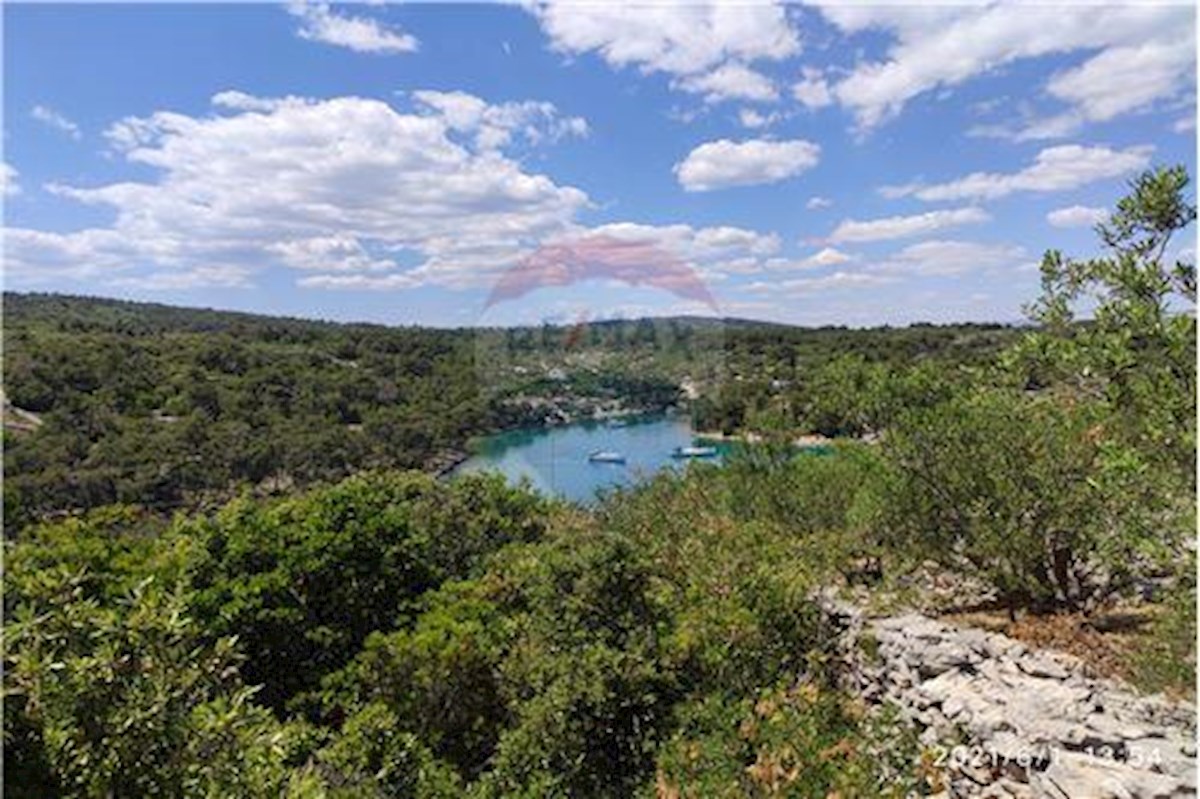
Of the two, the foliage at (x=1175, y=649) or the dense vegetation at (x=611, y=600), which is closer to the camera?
the dense vegetation at (x=611, y=600)

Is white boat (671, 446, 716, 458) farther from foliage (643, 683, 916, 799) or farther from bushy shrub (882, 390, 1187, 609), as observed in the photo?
foliage (643, 683, 916, 799)

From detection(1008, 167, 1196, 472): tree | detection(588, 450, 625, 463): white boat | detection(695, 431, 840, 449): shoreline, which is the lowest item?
detection(588, 450, 625, 463): white boat

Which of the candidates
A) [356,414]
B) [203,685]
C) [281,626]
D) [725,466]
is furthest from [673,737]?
[356,414]

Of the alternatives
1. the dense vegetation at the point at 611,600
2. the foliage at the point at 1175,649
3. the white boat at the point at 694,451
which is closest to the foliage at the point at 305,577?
the dense vegetation at the point at 611,600

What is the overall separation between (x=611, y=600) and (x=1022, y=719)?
13.8 ft

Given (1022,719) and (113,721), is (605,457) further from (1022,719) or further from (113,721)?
(113,721)

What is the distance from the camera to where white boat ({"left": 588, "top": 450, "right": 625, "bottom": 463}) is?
157 ft

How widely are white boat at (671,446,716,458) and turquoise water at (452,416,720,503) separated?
0.58 meters

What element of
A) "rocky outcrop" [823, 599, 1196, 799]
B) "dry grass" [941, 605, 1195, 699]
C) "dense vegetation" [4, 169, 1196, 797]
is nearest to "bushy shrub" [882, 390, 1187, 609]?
"dense vegetation" [4, 169, 1196, 797]

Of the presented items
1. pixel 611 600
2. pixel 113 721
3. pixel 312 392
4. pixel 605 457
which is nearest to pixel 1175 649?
pixel 611 600

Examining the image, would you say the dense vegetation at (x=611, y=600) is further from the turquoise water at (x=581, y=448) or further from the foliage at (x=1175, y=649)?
the turquoise water at (x=581, y=448)

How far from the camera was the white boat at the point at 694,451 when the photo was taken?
1934 inches

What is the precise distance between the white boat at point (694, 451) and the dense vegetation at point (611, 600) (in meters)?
28.2

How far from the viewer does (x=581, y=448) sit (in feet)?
175
